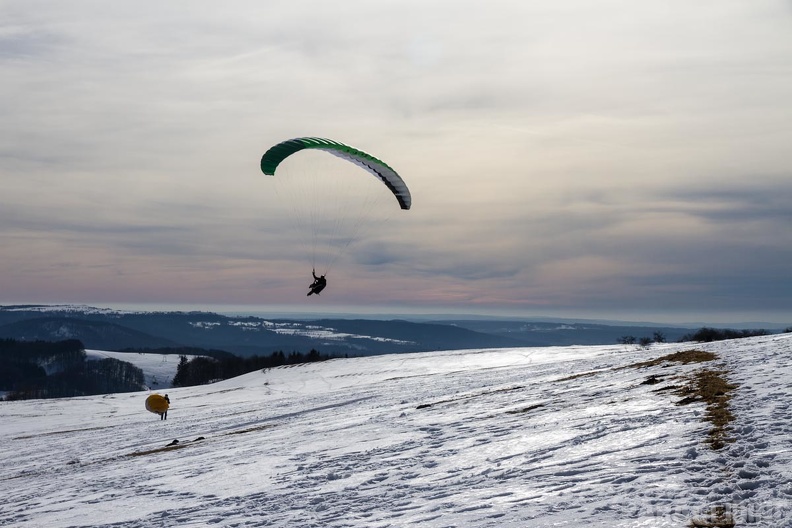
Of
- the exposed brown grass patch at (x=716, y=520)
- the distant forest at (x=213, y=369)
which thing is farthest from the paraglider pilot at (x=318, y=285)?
the distant forest at (x=213, y=369)

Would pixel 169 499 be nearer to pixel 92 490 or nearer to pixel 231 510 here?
pixel 231 510

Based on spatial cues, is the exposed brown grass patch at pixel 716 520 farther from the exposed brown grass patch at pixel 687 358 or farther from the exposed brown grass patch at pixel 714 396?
the exposed brown grass patch at pixel 687 358

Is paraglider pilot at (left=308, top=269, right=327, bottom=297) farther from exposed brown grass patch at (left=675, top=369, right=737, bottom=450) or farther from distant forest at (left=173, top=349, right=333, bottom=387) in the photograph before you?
distant forest at (left=173, top=349, right=333, bottom=387)

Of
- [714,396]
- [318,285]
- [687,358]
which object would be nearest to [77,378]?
[318,285]

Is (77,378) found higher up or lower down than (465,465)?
lower down

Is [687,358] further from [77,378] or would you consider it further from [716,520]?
[77,378]

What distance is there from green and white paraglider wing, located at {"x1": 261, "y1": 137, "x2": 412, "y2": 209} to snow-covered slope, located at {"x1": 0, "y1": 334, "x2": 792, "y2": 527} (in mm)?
10209

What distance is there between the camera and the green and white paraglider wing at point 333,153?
24.2 meters

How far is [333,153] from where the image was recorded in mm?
25359

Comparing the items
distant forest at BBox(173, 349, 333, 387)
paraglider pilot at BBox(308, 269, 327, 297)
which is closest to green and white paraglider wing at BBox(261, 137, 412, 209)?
paraglider pilot at BBox(308, 269, 327, 297)

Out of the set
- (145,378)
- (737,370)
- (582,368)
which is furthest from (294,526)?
(145,378)

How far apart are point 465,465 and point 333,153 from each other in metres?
16.6

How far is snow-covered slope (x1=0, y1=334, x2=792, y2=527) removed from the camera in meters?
7.96

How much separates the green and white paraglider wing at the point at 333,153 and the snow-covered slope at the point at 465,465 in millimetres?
10209
